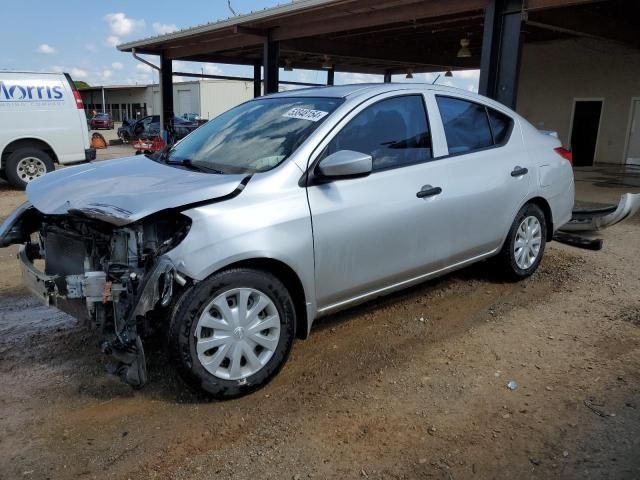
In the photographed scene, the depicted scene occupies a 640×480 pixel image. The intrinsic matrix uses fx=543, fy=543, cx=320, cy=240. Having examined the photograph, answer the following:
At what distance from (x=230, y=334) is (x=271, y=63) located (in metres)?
11.2

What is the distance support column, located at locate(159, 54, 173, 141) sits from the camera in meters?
17.2

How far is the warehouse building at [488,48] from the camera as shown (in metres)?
9.15

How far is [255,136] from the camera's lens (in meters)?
3.72

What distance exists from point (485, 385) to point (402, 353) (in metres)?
0.60

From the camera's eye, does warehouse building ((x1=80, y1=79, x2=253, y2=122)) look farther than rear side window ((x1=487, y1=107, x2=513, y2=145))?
Yes

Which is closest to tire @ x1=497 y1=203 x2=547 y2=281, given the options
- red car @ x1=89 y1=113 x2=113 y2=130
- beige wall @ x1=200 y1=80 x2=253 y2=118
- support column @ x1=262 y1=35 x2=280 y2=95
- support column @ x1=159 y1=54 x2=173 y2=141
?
support column @ x1=262 y1=35 x2=280 y2=95

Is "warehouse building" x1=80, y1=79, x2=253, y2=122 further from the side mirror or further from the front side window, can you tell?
the side mirror

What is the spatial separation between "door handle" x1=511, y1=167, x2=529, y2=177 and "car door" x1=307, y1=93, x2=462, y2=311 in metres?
1.00

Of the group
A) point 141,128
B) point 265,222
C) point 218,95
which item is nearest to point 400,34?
point 265,222

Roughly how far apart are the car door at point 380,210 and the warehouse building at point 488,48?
506cm

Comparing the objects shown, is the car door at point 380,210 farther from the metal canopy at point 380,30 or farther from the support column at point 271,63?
the support column at point 271,63

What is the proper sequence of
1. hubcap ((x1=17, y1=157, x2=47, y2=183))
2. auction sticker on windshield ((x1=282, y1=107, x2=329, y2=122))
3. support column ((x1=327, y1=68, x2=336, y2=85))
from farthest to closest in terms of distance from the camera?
1. support column ((x1=327, y1=68, x2=336, y2=85))
2. hubcap ((x1=17, y1=157, x2=47, y2=183))
3. auction sticker on windshield ((x1=282, y1=107, x2=329, y2=122))

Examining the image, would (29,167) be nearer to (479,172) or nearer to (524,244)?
(479,172)

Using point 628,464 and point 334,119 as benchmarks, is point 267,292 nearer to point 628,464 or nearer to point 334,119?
point 334,119
